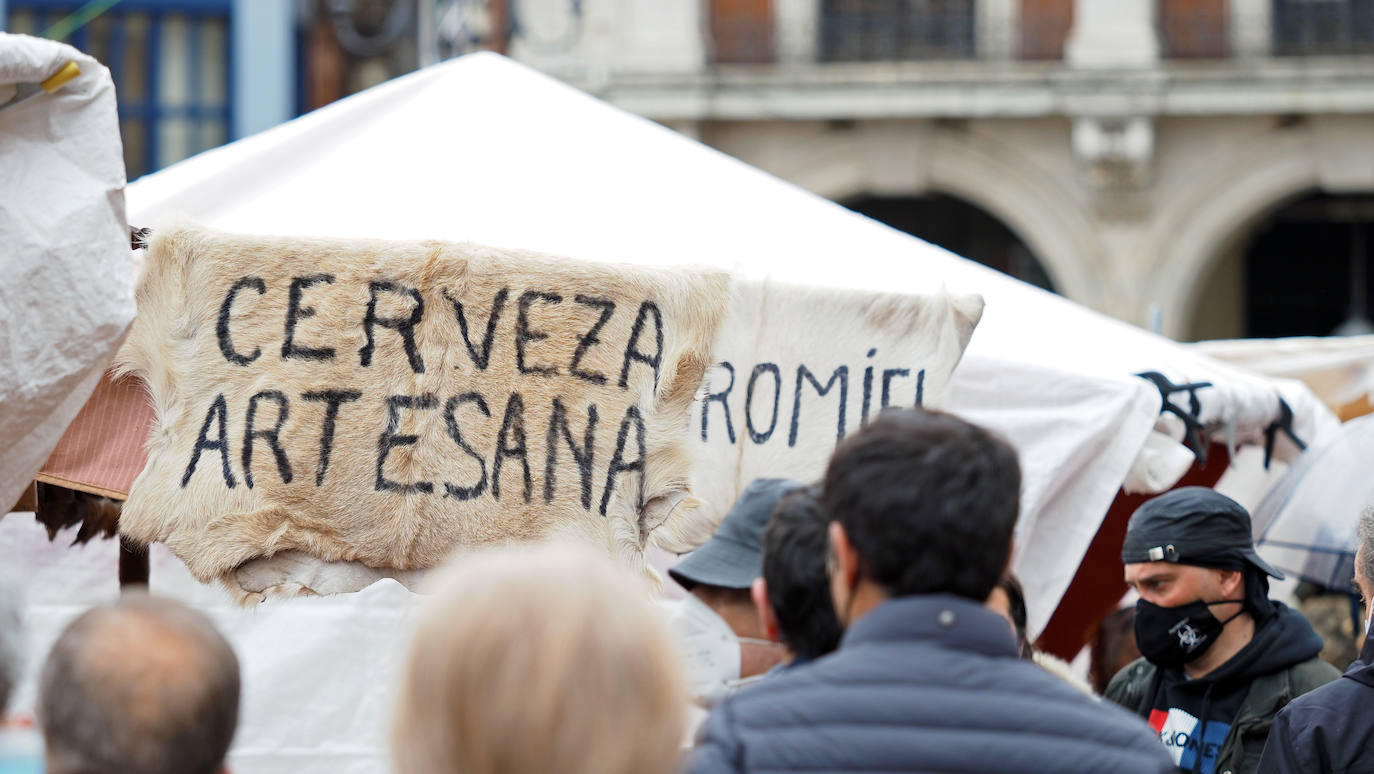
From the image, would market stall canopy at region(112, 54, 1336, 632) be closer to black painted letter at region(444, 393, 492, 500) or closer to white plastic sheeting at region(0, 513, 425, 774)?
black painted letter at region(444, 393, 492, 500)

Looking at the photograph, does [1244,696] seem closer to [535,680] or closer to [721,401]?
[721,401]

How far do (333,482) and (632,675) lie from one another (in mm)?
1226

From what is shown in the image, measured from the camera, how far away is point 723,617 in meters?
2.54

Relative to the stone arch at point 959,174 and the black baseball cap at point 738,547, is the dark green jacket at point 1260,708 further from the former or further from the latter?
the stone arch at point 959,174

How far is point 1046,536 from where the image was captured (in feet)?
11.5

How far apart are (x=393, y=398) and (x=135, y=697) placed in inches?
41.2

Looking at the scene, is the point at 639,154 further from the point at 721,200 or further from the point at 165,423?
the point at 165,423

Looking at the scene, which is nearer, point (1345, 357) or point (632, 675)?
point (632, 675)

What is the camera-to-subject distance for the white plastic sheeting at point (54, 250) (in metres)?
2.27

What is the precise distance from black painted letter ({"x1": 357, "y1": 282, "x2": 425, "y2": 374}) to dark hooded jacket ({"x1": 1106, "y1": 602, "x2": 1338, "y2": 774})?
180 cm

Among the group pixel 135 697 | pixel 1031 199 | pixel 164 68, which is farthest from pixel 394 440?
pixel 164 68

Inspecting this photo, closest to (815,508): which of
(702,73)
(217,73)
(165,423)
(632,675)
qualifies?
(632,675)

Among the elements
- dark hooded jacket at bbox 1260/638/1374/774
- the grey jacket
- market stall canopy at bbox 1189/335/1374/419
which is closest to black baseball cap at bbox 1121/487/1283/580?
dark hooded jacket at bbox 1260/638/1374/774

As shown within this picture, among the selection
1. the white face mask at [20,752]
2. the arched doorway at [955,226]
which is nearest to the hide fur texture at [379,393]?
the white face mask at [20,752]
